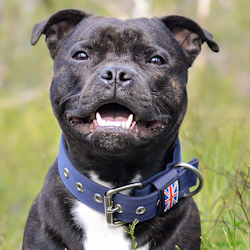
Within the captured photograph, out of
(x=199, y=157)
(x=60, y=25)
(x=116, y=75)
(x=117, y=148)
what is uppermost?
(x=116, y=75)

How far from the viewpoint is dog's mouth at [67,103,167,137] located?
2.90 metres

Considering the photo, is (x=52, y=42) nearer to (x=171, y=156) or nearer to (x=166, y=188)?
(x=171, y=156)

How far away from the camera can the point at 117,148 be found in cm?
276


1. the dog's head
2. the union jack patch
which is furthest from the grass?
the dog's head

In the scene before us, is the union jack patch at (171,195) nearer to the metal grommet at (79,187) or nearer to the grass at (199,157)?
the grass at (199,157)

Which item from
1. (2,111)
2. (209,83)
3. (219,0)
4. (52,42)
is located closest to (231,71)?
(219,0)

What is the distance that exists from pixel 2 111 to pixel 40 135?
1.74 meters

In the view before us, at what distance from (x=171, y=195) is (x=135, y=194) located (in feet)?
0.90

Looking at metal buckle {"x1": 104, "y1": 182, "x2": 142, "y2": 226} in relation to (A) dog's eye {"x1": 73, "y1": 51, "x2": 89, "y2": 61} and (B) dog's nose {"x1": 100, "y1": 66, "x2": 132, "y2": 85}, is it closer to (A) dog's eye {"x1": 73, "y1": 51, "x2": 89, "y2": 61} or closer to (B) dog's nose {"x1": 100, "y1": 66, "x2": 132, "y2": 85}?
(B) dog's nose {"x1": 100, "y1": 66, "x2": 132, "y2": 85}

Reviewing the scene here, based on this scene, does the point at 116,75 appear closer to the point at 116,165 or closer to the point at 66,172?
the point at 116,165

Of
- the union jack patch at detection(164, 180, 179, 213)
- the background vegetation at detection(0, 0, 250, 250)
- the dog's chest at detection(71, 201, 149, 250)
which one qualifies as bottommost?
the background vegetation at detection(0, 0, 250, 250)

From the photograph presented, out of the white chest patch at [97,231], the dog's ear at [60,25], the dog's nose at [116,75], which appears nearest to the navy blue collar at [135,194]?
the white chest patch at [97,231]

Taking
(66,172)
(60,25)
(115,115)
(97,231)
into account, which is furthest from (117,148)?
(60,25)

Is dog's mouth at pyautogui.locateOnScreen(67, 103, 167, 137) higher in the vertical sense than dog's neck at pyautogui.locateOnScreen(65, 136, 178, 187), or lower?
higher
